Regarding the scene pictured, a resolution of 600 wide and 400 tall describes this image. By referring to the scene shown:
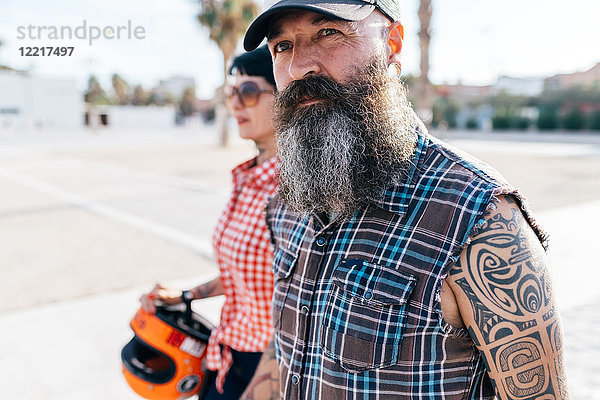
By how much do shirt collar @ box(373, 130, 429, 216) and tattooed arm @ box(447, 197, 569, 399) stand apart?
0.19 m

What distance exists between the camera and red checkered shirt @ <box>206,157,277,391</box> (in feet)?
6.75

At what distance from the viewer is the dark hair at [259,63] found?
2236 mm

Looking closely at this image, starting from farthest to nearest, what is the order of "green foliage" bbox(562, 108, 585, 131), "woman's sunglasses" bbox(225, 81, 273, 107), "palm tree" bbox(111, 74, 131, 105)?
"palm tree" bbox(111, 74, 131, 105) < "green foliage" bbox(562, 108, 585, 131) < "woman's sunglasses" bbox(225, 81, 273, 107)

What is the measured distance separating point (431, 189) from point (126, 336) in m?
3.58

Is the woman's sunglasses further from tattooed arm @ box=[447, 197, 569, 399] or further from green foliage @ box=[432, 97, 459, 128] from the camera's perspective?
green foliage @ box=[432, 97, 459, 128]

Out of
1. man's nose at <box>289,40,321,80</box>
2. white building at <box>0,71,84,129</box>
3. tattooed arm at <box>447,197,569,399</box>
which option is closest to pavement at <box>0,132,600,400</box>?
tattooed arm at <box>447,197,569,399</box>

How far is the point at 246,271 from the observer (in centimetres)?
207

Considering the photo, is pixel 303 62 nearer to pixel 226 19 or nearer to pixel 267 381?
pixel 267 381

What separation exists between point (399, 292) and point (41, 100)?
6112 centimetres

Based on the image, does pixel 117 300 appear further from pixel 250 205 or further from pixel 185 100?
pixel 185 100

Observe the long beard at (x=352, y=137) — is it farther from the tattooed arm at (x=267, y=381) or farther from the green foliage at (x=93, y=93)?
the green foliage at (x=93, y=93)

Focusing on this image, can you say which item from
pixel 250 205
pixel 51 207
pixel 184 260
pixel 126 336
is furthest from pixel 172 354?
pixel 51 207

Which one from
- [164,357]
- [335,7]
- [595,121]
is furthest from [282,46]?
[595,121]

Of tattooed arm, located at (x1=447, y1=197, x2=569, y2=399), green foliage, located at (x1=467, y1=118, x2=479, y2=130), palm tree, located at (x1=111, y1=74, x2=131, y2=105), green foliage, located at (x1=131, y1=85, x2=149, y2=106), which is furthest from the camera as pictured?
palm tree, located at (x1=111, y1=74, x2=131, y2=105)
